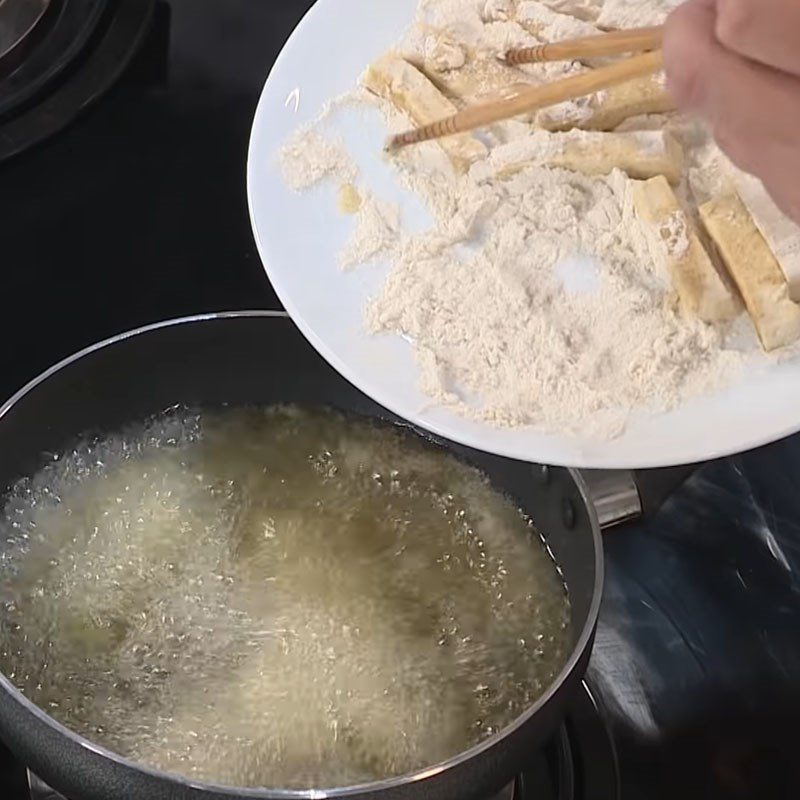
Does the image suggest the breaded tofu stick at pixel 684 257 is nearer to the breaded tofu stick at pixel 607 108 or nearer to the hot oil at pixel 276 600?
the breaded tofu stick at pixel 607 108

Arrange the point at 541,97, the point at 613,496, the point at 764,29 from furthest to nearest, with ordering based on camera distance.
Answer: the point at 613,496 → the point at 541,97 → the point at 764,29

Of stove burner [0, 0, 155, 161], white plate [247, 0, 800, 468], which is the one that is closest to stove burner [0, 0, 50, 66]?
stove burner [0, 0, 155, 161]

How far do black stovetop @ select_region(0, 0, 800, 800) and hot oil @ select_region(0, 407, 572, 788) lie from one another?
0.12 m

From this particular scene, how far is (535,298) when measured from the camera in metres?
0.69

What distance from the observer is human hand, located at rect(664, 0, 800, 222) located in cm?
49

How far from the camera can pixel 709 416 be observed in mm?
650

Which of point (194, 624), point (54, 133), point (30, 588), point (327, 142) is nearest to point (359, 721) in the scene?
point (194, 624)

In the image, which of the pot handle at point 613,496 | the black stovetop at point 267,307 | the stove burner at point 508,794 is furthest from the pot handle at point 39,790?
the pot handle at point 613,496

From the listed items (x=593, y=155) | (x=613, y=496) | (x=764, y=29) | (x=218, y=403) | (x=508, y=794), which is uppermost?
(x=764, y=29)

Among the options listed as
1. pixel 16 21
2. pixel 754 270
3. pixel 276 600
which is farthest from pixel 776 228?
pixel 16 21

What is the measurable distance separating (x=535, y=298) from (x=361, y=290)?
10cm

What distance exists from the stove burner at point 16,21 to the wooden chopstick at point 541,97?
396 mm

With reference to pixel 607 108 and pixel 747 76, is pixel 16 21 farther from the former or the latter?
pixel 747 76

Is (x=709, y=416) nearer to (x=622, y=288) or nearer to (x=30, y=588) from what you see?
(x=622, y=288)
